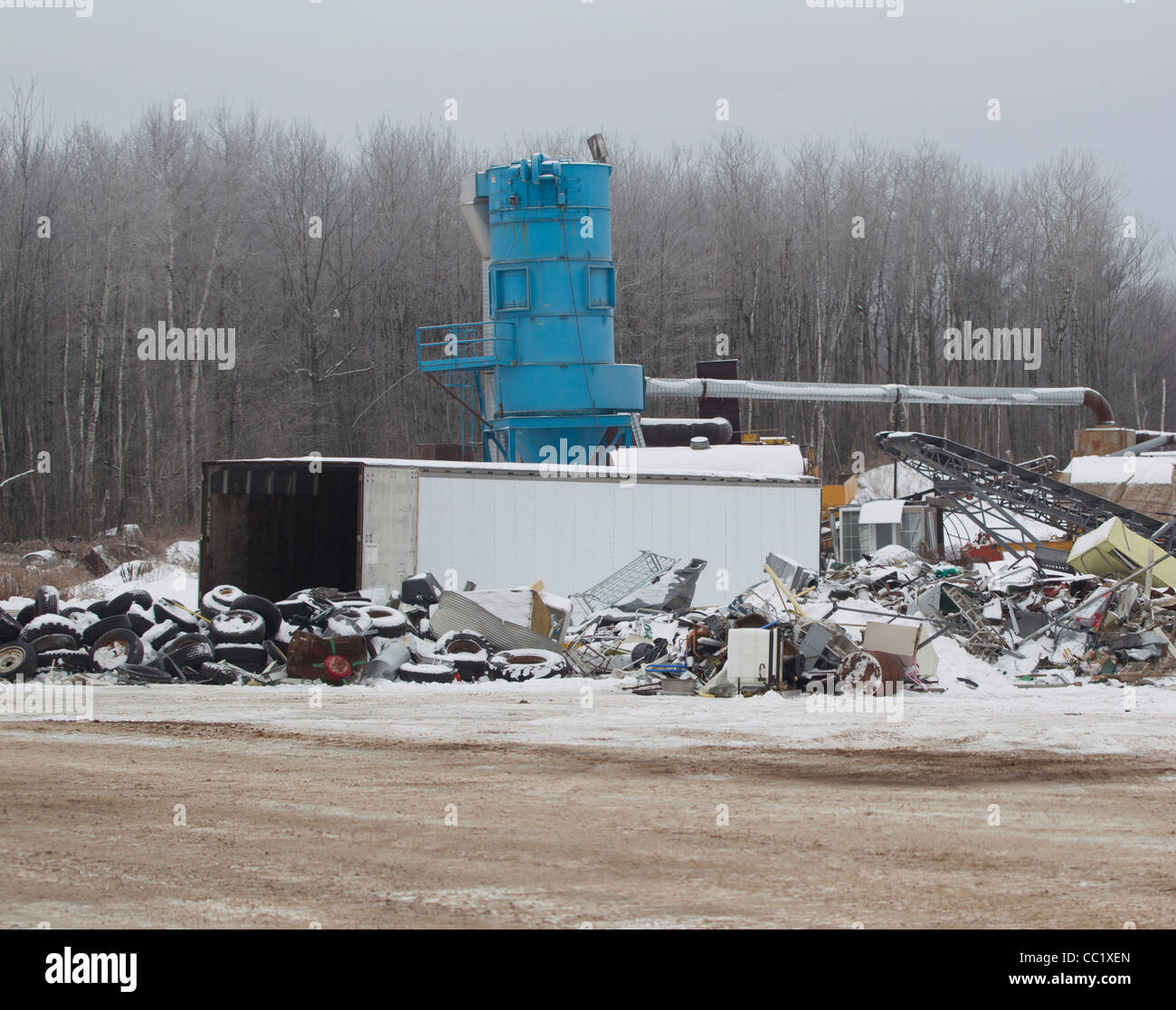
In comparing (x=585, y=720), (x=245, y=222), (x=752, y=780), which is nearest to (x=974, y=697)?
(x=585, y=720)

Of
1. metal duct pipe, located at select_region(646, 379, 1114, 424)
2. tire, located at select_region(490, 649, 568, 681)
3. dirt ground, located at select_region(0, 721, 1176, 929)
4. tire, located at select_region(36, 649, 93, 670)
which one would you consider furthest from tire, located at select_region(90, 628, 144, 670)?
metal duct pipe, located at select_region(646, 379, 1114, 424)

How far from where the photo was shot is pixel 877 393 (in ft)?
143

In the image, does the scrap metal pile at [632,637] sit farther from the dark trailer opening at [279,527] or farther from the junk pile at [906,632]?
the dark trailer opening at [279,527]

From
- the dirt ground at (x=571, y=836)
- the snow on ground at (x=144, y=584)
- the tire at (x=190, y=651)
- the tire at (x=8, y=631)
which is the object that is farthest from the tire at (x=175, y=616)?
the dirt ground at (x=571, y=836)

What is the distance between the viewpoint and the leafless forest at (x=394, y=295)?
47281 mm

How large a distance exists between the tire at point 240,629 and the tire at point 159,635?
1.52 feet

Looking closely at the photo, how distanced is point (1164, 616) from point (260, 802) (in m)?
12.7

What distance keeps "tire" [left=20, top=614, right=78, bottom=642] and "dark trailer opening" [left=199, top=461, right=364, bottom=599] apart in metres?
3.70

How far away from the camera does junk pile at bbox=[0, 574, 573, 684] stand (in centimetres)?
1644

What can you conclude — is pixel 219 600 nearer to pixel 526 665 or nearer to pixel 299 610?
pixel 299 610
